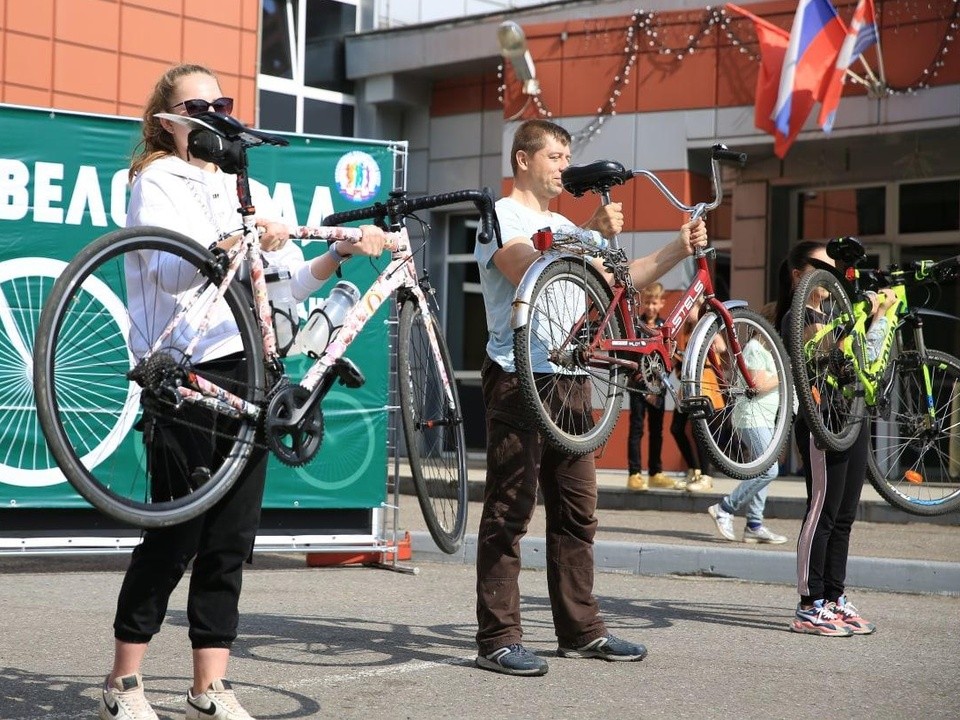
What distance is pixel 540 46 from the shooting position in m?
17.6

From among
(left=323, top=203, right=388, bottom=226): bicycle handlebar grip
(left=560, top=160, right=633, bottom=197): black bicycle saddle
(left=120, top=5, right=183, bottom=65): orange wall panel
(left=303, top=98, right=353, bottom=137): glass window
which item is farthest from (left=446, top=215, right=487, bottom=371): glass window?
(left=323, top=203, right=388, bottom=226): bicycle handlebar grip

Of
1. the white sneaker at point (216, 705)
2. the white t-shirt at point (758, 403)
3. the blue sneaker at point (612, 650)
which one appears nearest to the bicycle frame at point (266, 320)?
the white sneaker at point (216, 705)

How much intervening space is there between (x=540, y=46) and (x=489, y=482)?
1263cm

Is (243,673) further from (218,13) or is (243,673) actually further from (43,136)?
(218,13)

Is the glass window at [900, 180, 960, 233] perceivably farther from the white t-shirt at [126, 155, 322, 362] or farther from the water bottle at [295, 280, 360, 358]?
the white t-shirt at [126, 155, 322, 362]

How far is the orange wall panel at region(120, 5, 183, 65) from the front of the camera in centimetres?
1755

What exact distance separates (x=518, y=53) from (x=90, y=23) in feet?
17.6

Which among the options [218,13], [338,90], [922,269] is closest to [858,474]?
[922,269]

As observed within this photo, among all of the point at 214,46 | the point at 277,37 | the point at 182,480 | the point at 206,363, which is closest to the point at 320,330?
the point at 206,363

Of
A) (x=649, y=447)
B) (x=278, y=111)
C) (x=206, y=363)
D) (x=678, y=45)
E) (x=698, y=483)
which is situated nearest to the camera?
(x=206, y=363)

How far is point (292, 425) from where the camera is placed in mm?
4191

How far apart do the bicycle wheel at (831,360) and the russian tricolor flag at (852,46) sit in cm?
879

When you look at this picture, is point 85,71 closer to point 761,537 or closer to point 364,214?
point 761,537

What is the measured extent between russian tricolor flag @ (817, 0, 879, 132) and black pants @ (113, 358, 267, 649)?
11530 millimetres
